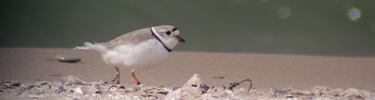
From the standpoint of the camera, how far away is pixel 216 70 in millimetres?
3371

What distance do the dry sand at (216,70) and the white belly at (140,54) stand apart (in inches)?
15.0

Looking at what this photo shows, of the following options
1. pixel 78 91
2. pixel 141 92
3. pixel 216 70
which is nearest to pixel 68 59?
pixel 216 70

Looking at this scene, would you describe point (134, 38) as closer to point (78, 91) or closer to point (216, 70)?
point (78, 91)

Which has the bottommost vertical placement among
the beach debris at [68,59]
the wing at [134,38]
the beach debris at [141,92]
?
the beach debris at [141,92]

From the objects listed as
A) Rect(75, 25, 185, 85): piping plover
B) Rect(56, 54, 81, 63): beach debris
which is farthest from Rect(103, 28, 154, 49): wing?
Rect(56, 54, 81, 63): beach debris

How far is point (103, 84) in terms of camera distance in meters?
2.38

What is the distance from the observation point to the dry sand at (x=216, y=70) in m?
2.88

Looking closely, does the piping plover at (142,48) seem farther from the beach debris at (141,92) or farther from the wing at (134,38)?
the beach debris at (141,92)

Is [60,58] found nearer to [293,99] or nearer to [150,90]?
[150,90]

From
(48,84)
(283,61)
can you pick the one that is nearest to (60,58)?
(48,84)

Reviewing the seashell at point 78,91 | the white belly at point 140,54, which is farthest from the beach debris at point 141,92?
the white belly at point 140,54

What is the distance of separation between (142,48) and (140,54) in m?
0.04

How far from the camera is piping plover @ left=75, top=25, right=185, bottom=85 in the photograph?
2170 millimetres

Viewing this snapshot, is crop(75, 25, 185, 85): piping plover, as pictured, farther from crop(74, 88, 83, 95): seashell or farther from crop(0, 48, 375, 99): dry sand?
crop(0, 48, 375, 99): dry sand
